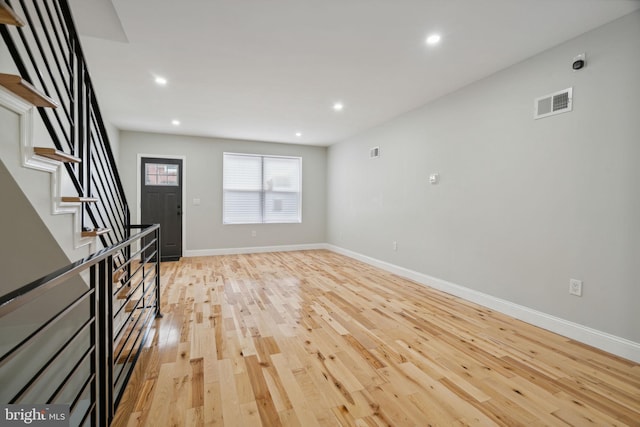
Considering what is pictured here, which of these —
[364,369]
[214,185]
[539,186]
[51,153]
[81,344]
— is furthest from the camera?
[214,185]

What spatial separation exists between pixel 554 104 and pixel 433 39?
1233 millimetres

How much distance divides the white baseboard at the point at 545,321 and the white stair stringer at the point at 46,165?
3.61 meters

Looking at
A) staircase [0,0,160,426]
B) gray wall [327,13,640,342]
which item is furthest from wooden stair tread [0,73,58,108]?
gray wall [327,13,640,342]

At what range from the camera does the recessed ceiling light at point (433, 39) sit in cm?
244

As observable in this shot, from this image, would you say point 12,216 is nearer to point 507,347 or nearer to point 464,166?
point 507,347

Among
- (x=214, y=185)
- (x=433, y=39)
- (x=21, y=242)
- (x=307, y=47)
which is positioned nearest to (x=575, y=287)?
(x=433, y=39)

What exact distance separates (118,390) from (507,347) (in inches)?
107

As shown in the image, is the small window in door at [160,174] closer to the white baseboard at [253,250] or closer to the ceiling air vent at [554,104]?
the white baseboard at [253,250]

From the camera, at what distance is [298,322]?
8.96 ft

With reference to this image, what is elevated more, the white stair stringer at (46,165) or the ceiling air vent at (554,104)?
the ceiling air vent at (554,104)

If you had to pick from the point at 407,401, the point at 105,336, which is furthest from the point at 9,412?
the point at 407,401

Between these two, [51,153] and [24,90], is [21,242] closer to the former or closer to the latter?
[51,153]

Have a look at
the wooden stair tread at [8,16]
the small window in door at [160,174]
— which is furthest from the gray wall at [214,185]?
the wooden stair tread at [8,16]

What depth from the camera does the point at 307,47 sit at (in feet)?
8.57
